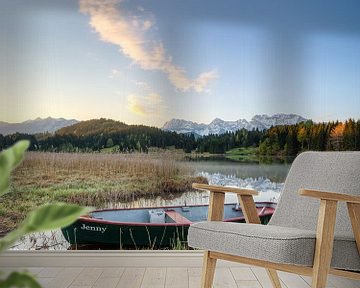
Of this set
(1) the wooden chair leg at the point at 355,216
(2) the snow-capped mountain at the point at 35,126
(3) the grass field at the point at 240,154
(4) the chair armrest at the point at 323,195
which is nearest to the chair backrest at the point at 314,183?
(1) the wooden chair leg at the point at 355,216

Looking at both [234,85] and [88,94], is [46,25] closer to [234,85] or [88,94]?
[88,94]

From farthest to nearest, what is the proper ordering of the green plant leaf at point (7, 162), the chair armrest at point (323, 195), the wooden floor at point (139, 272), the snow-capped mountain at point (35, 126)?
the snow-capped mountain at point (35, 126) < the wooden floor at point (139, 272) < the chair armrest at point (323, 195) < the green plant leaf at point (7, 162)

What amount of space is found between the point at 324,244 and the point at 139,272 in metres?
1.71

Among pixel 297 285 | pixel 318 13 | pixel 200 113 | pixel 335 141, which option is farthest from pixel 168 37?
pixel 297 285

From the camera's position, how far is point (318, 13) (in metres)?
4.07

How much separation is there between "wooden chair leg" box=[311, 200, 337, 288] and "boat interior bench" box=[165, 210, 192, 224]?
1786 mm

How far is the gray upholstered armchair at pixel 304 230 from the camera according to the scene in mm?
2127

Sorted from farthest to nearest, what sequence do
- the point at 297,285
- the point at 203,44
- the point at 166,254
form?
the point at 203,44
the point at 166,254
the point at 297,285

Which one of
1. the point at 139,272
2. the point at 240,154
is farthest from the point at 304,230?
the point at 240,154

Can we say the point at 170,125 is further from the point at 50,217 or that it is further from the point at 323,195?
the point at 50,217

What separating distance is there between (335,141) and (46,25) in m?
2.28

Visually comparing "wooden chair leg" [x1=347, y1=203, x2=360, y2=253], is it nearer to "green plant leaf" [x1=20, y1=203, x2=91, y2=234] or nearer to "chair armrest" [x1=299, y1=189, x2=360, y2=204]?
Answer: "chair armrest" [x1=299, y1=189, x2=360, y2=204]

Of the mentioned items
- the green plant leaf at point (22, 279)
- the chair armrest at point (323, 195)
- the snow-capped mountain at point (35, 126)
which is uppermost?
the snow-capped mountain at point (35, 126)

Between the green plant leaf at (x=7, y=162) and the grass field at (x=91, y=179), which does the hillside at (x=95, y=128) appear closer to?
the grass field at (x=91, y=179)
